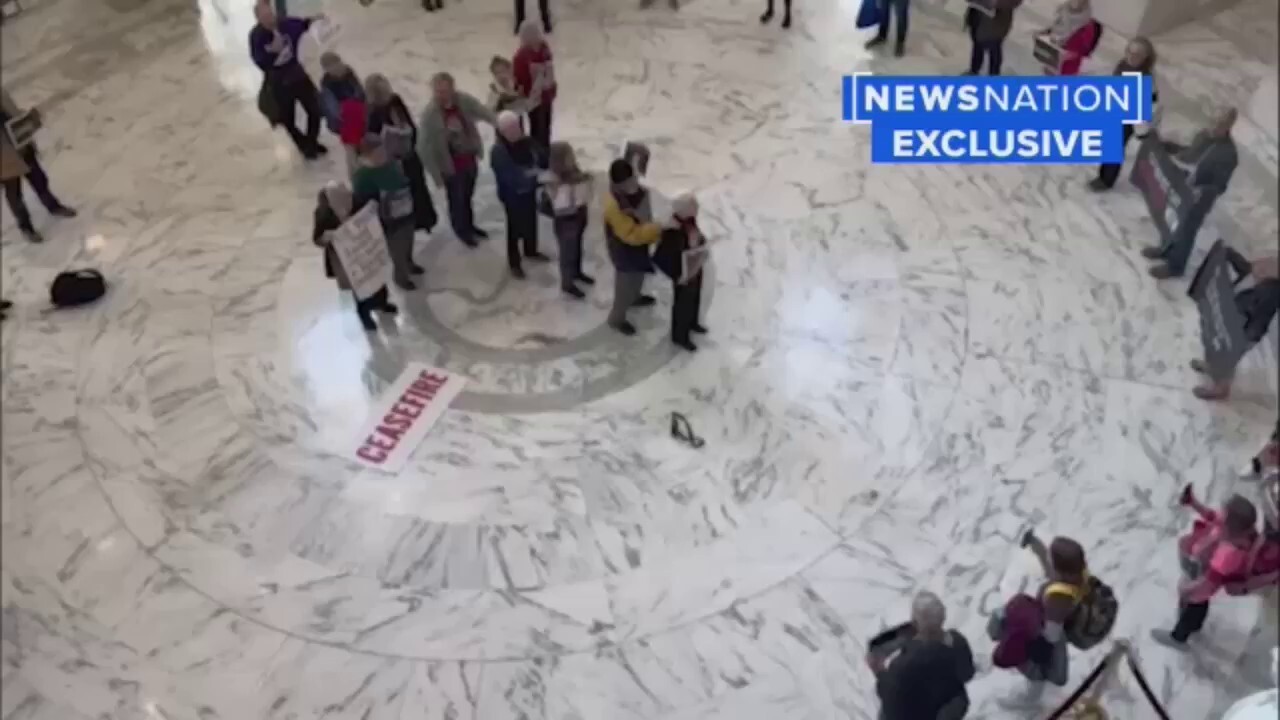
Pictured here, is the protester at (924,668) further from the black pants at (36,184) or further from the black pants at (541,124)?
the black pants at (36,184)

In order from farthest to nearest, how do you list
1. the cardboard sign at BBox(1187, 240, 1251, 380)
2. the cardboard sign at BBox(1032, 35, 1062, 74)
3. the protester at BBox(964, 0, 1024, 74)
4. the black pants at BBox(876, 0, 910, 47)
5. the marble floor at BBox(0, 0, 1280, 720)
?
1. the black pants at BBox(876, 0, 910, 47)
2. the protester at BBox(964, 0, 1024, 74)
3. the cardboard sign at BBox(1032, 35, 1062, 74)
4. the cardboard sign at BBox(1187, 240, 1251, 380)
5. the marble floor at BBox(0, 0, 1280, 720)

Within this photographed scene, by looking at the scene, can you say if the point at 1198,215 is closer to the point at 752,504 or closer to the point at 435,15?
the point at 752,504

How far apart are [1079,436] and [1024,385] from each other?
2.06 ft

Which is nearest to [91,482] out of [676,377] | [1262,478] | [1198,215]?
[676,377]

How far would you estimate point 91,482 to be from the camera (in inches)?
367

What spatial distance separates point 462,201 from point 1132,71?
586 cm

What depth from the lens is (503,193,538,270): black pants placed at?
10.2 meters

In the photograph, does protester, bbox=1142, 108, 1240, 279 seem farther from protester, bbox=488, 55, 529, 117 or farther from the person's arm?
protester, bbox=488, 55, 529, 117

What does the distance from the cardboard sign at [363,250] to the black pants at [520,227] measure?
1085 mm

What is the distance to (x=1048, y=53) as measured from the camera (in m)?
11.9

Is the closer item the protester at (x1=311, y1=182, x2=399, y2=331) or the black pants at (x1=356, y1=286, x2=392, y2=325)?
the protester at (x1=311, y1=182, x2=399, y2=331)

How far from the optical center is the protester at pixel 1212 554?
736cm

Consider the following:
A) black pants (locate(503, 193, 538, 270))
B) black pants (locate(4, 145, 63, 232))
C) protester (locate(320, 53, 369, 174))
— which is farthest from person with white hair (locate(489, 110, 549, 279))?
black pants (locate(4, 145, 63, 232))

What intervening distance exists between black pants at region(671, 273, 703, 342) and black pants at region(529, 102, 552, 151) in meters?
2.27
